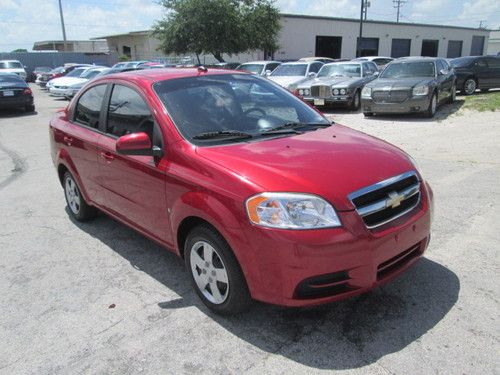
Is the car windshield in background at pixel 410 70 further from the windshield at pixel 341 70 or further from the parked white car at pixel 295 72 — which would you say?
the parked white car at pixel 295 72

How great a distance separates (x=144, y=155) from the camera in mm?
3627

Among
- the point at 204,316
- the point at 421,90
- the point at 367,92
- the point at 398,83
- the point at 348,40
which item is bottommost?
the point at 204,316

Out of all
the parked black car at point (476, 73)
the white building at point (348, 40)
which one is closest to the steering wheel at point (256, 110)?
the parked black car at point (476, 73)

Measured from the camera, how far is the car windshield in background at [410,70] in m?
13.0

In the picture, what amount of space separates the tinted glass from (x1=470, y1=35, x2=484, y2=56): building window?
6371 cm

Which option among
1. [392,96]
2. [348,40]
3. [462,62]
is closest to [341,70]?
[392,96]

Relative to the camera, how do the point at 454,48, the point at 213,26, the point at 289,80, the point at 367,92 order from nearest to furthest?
the point at 367,92
the point at 289,80
the point at 213,26
the point at 454,48

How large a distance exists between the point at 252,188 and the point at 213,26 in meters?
29.3

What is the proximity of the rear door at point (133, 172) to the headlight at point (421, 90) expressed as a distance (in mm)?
9638

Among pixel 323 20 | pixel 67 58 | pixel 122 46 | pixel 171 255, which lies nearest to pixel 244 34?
pixel 323 20

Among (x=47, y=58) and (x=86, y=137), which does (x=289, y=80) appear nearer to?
(x=86, y=137)

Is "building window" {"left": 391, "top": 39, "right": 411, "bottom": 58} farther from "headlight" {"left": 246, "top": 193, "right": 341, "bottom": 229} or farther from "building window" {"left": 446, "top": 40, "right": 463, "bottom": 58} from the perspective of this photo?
"headlight" {"left": 246, "top": 193, "right": 341, "bottom": 229}

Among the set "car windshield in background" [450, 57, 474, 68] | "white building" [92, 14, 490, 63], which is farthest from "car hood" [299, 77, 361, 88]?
"white building" [92, 14, 490, 63]

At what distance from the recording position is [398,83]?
12.5 m
